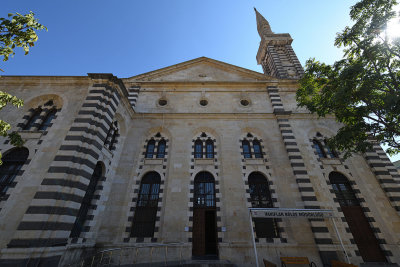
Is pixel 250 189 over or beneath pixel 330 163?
beneath

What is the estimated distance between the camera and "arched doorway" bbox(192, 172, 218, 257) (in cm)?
902

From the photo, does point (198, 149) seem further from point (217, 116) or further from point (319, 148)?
point (319, 148)

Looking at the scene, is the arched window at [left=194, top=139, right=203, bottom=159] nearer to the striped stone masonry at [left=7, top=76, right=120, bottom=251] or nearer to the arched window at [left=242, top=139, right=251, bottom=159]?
the arched window at [left=242, top=139, right=251, bottom=159]

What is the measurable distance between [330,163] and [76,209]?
572 inches

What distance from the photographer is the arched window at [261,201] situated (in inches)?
361

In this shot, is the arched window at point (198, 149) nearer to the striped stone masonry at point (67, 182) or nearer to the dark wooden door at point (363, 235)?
the striped stone masonry at point (67, 182)

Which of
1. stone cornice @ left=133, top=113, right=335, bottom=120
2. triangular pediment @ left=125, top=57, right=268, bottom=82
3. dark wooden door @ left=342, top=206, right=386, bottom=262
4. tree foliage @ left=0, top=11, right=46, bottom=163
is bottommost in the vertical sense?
dark wooden door @ left=342, top=206, right=386, bottom=262

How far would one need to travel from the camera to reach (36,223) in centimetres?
630

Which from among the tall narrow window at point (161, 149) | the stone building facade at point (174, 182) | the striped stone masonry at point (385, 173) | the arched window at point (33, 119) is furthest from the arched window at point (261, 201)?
the arched window at point (33, 119)

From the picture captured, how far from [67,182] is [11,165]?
3.60m

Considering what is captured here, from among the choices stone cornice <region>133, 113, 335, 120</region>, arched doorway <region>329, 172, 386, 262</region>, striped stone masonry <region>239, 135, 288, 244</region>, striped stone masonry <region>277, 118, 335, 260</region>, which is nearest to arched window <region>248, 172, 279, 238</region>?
striped stone masonry <region>239, 135, 288, 244</region>

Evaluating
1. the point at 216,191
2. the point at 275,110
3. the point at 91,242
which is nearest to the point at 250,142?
the point at 275,110

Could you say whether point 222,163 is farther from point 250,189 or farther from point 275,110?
point 275,110

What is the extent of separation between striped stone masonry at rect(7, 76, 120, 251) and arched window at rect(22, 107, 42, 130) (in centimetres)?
338
